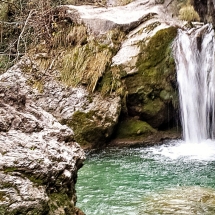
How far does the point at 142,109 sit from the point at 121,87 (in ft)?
2.35

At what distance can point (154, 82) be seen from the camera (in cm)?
811

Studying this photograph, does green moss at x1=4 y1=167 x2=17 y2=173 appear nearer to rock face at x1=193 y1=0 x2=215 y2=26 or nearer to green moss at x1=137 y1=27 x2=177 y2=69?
green moss at x1=137 y1=27 x2=177 y2=69

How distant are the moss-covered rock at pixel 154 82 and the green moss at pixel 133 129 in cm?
20

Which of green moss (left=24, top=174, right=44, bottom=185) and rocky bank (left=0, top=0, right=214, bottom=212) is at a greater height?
rocky bank (left=0, top=0, right=214, bottom=212)

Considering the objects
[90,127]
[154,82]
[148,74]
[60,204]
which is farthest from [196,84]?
[60,204]

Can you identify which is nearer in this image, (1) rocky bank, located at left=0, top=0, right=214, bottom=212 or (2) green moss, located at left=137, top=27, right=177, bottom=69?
(1) rocky bank, located at left=0, top=0, right=214, bottom=212

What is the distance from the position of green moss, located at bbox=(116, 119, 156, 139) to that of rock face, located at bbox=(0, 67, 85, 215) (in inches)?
191

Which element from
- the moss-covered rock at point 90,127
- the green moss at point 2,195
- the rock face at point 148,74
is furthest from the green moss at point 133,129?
the green moss at point 2,195

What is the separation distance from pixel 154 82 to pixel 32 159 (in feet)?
19.5

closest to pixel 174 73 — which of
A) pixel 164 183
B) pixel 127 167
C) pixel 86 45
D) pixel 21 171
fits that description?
pixel 86 45

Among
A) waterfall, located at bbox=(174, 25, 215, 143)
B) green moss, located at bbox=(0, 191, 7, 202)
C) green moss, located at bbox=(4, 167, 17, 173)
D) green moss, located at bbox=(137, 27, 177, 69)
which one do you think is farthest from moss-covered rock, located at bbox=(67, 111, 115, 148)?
green moss, located at bbox=(0, 191, 7, 202)

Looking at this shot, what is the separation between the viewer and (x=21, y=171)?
93.7 inches

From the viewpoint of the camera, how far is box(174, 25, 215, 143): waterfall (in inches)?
328

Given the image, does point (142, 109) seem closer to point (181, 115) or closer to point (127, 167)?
point (181, 115)
